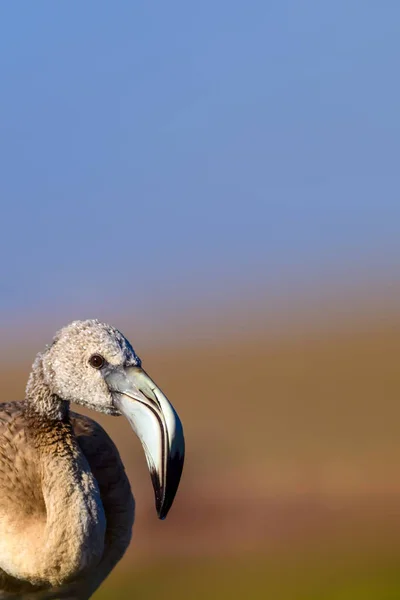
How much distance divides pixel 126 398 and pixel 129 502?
4.06ft

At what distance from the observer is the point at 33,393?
6324mm

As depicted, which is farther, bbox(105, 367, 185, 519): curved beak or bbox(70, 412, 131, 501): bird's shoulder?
bbox(70, 412, 131, 501): bird's shoulder

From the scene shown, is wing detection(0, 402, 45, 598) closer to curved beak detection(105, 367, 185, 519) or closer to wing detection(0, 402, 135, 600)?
wing detection(0, 402, 135, 600)

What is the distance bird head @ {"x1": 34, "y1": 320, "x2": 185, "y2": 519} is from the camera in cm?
568

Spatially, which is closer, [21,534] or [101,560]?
[21,534]

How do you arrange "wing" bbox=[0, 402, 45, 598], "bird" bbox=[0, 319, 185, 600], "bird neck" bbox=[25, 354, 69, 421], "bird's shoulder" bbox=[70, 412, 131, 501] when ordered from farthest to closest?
"bird's shoulder" bbox=[70, 412, 131, 501] < "bird neck" bbox=[25, 354, 69, 421] < "wing" bbox=[0, 402, 45, 598] < "bird" bbox=[0, 319, 185, 600]

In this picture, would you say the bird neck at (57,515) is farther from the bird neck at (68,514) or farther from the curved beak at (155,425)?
the curved beak at (155,425)

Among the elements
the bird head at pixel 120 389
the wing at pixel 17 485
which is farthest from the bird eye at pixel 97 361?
the wing at pixel 17 485

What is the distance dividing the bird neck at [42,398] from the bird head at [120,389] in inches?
4.3

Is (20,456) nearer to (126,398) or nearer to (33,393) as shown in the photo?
(33,393)

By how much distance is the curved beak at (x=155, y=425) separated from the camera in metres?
5.65

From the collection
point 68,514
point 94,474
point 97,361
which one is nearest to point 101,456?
point 94,474

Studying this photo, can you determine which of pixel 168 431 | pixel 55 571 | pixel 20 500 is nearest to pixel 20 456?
pixel 20 500

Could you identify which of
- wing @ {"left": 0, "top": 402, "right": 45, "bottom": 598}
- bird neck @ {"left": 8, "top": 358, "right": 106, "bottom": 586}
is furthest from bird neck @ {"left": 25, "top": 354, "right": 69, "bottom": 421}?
wing @ {"left": 0, "top": 402, "right": 45, "bottom": 598}
